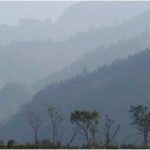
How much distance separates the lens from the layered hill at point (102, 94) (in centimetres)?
8581

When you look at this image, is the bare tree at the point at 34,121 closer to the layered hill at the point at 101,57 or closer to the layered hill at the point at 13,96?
the layered hill at the point at 13,96

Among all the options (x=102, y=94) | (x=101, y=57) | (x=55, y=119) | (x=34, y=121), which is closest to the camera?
(x=55, y=119)

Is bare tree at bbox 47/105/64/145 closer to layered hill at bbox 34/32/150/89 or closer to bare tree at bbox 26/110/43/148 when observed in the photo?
bare tree at bbox 26/110/43/148

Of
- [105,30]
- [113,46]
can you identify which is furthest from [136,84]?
[105,30]

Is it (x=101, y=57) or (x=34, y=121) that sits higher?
(x=101, y=57)

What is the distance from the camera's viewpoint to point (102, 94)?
94.1m

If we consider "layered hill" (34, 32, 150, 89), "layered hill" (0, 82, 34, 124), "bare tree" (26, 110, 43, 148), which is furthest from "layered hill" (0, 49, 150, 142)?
"layered hill" (34, 32, 150, 89)

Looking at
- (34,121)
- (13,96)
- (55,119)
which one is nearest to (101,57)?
(13,96)

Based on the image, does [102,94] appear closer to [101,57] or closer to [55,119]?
[101,57]

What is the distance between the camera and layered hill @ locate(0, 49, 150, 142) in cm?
8581

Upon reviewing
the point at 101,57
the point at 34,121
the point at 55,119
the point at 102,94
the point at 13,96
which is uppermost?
the point at 101,57

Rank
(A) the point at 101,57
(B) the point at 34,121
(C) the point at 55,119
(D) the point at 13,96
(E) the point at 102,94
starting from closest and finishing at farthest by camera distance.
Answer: (C) the point at 55,119
(B) the point at 34,121
(E) the point at 102,94
(D) the point at 13,96
(A) the point at 101,57

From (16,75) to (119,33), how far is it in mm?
47606

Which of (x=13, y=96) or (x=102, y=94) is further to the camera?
(x=13, y=96)
